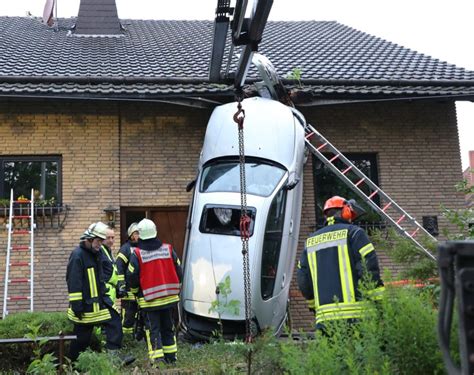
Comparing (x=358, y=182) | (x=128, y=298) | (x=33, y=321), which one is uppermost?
(x=358, y=182)

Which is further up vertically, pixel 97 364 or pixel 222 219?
pixel 222 219

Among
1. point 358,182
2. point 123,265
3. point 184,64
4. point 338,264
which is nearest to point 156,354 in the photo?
point 123,265

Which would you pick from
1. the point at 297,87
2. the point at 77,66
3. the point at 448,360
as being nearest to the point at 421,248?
the point at 448,360

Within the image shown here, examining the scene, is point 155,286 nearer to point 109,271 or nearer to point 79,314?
point 109,271

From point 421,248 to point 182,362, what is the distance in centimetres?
348

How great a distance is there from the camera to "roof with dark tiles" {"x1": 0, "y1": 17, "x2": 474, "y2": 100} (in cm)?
1045

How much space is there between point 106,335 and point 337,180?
19.5 ft

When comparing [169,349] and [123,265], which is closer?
[169,349]

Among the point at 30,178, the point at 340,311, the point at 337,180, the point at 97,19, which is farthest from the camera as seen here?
the point at 97,19

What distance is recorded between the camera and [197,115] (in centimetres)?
1102

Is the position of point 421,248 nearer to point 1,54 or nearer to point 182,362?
point 182,362

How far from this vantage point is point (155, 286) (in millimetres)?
6766

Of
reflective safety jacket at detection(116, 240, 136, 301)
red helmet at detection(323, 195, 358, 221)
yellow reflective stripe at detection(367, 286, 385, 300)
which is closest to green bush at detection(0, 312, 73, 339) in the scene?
reflective safety jacket at detection(116, 240, 136, 301)

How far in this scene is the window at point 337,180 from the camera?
11.2 meters
